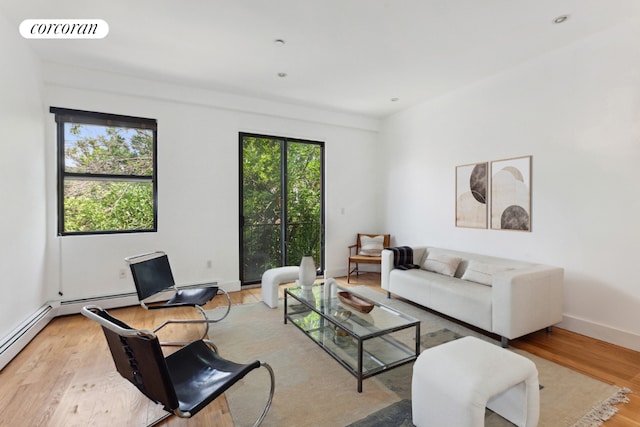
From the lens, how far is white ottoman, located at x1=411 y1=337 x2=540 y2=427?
1.46m

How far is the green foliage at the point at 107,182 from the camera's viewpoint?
358cm

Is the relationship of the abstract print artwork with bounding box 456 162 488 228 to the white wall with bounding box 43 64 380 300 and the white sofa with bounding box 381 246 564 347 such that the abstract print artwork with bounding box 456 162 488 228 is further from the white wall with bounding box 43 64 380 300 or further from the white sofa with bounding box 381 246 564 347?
the white wall with bounding box 43 64 380 300

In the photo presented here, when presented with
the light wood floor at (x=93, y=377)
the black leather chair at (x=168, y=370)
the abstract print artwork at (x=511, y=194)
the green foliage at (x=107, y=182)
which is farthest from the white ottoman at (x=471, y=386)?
the green foliage at (x=107, y=182)

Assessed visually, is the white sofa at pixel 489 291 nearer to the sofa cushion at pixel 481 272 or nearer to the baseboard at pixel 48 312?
the sofa cushion at pixel 481 272

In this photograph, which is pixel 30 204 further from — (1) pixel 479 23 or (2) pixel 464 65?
(2) pixel 464 65

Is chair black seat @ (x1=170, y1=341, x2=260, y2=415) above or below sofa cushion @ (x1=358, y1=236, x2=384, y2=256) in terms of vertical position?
below

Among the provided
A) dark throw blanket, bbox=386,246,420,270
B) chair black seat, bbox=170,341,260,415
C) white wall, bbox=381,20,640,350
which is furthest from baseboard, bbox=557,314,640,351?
chair black seat, bbox=170,341,260,415

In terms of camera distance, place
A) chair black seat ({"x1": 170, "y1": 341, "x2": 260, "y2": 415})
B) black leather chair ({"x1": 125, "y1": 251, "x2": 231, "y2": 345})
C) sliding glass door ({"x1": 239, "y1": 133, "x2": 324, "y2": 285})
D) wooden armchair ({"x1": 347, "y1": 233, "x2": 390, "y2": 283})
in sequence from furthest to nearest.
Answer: wooden armchair ({"x1": 347, "y1": 233, "x2": 390, "y2": 283}), sliding glass door ({"x1": 239, "y1": 133, "x2": 324, "y2": 285}), black leather chair ({"x1": 125, "y1": 251, "x2": 231, "y2": 345}), chair black seat ({"x1": 170, "y1": 341, "x2": 260, "y2": 415})

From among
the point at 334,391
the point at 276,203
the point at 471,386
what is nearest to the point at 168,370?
the point at 334,391

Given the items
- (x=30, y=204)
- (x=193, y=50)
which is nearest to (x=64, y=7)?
(x=193, y=50)

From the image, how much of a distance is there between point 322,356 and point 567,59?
374 cm

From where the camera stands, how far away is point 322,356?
2492mm

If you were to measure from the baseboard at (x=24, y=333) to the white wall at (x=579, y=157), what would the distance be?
4852 mm

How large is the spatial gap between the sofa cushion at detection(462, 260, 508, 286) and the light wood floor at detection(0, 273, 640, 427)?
63 centimetres
